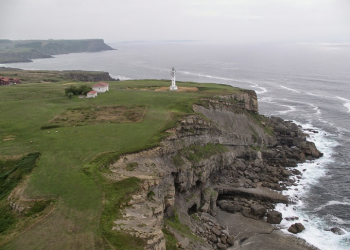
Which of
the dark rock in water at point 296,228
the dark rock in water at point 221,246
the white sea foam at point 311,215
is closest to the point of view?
the dark rock in water at point 221,246

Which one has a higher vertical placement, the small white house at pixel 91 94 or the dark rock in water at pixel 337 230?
the small white house at pixel 91 94

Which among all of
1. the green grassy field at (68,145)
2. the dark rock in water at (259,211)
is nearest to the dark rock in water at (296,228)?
the dark rock in water at (259,211)

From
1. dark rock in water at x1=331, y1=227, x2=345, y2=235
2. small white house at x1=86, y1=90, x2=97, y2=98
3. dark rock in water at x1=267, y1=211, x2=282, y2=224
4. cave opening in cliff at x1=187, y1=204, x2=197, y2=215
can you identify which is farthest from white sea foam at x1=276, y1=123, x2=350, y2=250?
small white house at x1=86, y1=90, x2=97, y2=98

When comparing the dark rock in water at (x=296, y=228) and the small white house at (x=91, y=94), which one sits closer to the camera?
the dark rock in water at (x=296, y=228)

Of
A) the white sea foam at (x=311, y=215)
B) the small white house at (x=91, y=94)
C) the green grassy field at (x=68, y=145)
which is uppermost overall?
the small white house at (x=91, y=94)

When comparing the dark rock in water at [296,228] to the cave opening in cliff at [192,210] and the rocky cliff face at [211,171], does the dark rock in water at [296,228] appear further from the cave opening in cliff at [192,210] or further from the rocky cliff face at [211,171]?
the cave opening in cliff at [192,210]

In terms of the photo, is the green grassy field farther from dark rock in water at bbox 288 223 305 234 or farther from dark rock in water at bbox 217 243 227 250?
dark rock in water at bbox 288 223 305 234

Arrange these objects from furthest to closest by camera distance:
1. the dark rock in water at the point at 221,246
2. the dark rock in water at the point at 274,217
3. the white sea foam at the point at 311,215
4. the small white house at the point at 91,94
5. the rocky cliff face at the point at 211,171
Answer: the small white house at the point at 91,94
the dark rock in water at the point at 274,217
the white sea foam at the point at 311,215
the dark rock in water at the point at 221,246
the rocky cliff face at the point at 211,171
